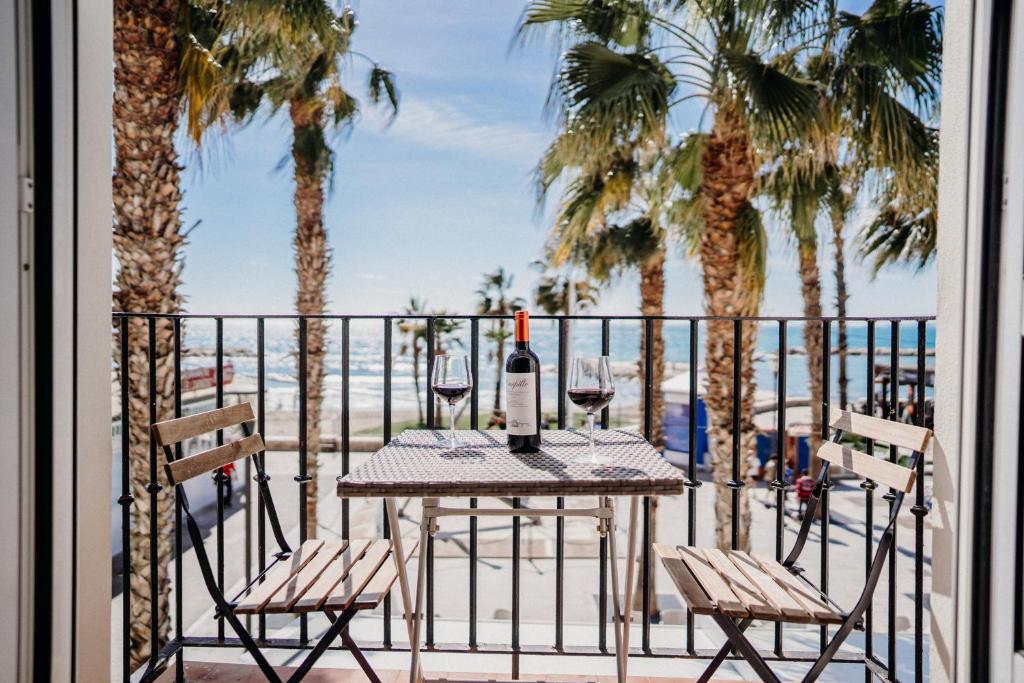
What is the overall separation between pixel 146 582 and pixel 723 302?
16.4ft

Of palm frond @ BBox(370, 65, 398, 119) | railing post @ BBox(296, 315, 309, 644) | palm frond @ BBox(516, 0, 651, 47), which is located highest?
palm frond @ BBox(370, 65, 398, 119)

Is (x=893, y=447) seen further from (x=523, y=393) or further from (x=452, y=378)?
(x=452, y=378)

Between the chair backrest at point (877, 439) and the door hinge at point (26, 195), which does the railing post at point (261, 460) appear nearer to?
the door hinge at point (26, 195)

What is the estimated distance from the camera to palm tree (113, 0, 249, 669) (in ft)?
13.0

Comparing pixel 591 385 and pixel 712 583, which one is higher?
pixel 591 385

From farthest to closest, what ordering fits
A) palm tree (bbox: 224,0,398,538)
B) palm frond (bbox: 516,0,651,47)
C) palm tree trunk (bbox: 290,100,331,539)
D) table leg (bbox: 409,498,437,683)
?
palm tree trunk (bbox: 290,100,331,539) → palm tree (bbox: 224,0,398,538) → palm frond (bbox: 516,0,651,47) → table leg (bbox: 409,498,437,683)

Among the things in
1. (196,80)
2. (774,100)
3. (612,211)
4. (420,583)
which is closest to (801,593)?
(420,583)

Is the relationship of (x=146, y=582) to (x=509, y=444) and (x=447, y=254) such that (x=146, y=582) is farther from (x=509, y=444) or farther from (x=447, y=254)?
(x=447, y=254)

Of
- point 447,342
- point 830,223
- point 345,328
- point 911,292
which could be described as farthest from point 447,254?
point 345,328

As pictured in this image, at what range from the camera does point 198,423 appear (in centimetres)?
170

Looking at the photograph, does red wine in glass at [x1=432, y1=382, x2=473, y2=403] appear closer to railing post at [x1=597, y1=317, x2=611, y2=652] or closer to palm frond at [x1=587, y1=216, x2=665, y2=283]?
railing post at [x1=597, y1=317, x2=611, y2=652]

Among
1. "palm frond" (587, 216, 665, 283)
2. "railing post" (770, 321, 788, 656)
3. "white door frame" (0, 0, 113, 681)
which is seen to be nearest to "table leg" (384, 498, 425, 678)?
"white door frame" (0, 0, 113, 681)

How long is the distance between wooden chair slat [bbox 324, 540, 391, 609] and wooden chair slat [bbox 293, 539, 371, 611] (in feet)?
0.04

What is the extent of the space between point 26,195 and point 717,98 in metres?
4.92
